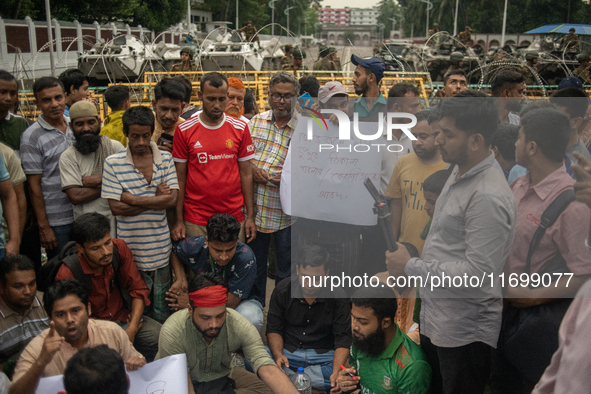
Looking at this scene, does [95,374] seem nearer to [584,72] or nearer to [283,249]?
[283,249]

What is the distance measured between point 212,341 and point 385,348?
1064mm

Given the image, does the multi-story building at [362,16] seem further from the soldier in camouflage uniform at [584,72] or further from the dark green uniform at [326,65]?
the soldier in camouflage uniform at [584,72]

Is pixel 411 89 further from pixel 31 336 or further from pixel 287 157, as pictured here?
pixel 31 336

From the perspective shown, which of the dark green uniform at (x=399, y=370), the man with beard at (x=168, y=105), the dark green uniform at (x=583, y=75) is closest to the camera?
the dark green uniform at (x=399, y=370)

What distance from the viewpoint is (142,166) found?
3.73 metres

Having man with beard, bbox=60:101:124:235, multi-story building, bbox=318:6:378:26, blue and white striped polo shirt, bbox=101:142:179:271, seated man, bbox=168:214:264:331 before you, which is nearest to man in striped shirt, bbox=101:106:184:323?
blue and white striped polo shirt, bbox=101:142:179:271

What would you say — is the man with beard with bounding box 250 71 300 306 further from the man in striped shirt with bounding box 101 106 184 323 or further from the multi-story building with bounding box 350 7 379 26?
the multi-story building with bounding box 350 7 379 26

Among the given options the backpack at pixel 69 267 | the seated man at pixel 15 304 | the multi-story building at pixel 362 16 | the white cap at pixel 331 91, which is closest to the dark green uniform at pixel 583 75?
the white cap at pixel 331 91

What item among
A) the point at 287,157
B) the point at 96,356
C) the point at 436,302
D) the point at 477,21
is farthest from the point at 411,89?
the point at 477,21

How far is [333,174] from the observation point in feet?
10.5

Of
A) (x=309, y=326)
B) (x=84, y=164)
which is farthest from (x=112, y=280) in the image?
(x=309, y=326)

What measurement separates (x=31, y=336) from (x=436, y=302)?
2.51 meters

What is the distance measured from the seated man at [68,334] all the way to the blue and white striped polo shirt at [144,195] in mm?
717

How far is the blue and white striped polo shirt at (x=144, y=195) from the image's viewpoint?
366 cm
